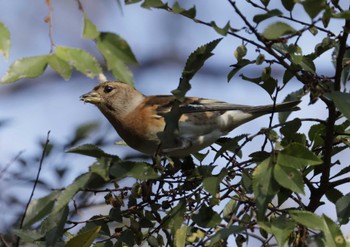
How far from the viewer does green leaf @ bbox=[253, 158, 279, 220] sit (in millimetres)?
2254

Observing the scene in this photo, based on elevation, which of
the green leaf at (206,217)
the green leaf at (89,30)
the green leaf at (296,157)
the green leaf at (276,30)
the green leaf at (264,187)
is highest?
the green leaf at (276,30)

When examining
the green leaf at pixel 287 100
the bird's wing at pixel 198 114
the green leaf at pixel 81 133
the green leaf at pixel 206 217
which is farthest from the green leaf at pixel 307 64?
the green leaf at pixel 81 133

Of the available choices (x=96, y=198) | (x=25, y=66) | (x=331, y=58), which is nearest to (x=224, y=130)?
(x=96, y=198)

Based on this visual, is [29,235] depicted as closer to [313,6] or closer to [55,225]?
[55,225]

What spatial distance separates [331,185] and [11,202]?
2.48 metres

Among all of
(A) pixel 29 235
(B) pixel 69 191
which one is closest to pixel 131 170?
(B) pixel 69 191

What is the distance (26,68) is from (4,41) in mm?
89

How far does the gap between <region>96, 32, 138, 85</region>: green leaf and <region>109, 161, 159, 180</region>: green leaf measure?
0.43m

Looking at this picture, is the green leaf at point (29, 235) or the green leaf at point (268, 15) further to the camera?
the green leaf at point (29, 235)

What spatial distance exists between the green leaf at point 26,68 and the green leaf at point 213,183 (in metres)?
0.67

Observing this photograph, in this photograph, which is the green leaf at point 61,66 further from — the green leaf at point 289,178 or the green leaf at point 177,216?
the green leaf at point 177,216

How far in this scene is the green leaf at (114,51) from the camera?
1.91 m

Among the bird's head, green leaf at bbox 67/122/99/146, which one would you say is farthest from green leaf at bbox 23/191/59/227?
green leaf at bbox 67/122/99/146

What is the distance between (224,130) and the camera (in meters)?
4.05
